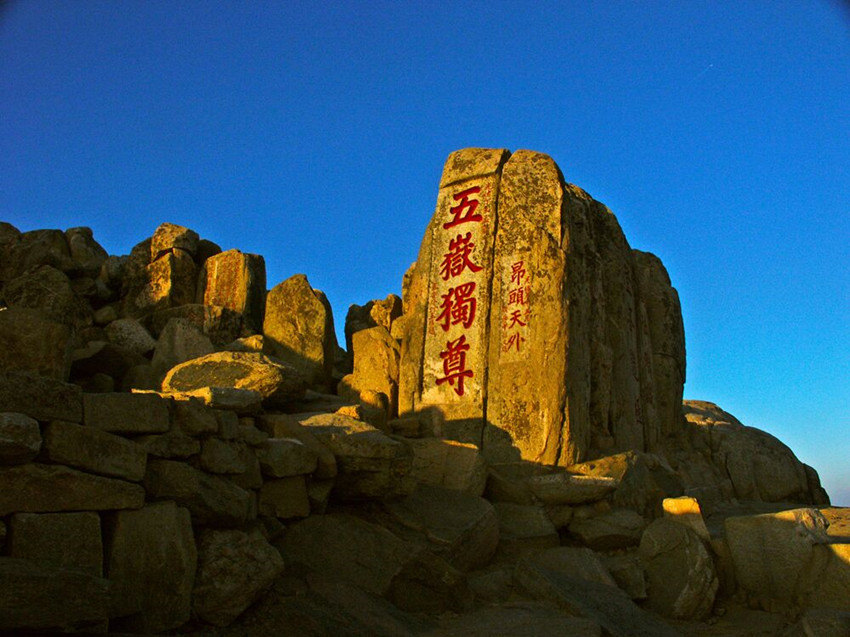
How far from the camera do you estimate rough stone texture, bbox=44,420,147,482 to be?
14.4 ft

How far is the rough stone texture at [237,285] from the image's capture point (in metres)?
13.2

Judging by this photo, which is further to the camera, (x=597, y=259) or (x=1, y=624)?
(x=597, y=259)

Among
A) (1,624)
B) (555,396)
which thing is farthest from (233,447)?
(555,396)

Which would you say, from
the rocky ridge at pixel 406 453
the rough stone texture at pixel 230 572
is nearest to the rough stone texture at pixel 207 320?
the rocky ridge at pixel 406 453

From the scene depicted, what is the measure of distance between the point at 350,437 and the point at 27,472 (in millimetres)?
2854

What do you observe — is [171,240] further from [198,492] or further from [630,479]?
[198,492]

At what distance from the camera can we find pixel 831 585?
6832mm

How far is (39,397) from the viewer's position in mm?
4402

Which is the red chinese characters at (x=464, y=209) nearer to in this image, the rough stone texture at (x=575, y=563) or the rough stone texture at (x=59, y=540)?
the rough stone texture at (x=575, y=563)

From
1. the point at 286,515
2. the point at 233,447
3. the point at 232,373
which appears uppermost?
the point at 232,373

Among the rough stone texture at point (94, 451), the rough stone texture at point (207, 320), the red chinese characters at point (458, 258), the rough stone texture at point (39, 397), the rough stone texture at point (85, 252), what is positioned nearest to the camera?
the rough stone texture at point (39, 397)

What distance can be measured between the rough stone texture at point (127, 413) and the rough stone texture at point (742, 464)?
10.5m

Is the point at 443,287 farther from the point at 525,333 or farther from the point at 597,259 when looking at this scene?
the point at 597,259

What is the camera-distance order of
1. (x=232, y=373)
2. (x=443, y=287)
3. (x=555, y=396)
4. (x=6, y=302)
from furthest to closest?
(x=6, y=302) < (x=443, y=287) < (x=555, y=396) < (x=232, y=373)
